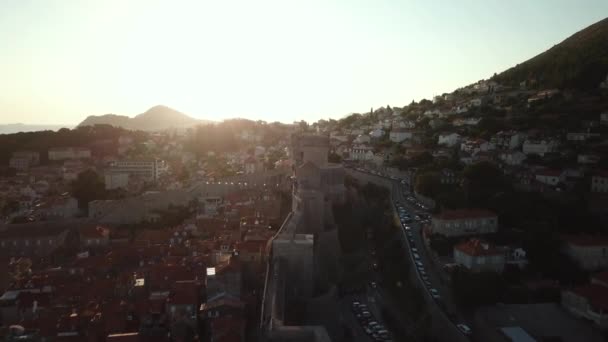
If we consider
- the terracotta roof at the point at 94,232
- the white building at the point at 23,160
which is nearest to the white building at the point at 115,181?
the terracotta roof at the point at 94,232

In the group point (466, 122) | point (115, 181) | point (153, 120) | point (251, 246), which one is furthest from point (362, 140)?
point (153, 120)

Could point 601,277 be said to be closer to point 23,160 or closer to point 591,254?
point 591,254

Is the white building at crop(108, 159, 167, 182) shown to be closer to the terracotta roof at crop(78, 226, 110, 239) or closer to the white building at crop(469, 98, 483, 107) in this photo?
the terracotta roof at crop(78, 226, 110, 239)

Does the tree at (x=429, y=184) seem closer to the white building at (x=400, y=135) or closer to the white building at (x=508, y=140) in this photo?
the white building at (x=508, y=140)

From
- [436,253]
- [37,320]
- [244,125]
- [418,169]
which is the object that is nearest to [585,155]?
[418,169]

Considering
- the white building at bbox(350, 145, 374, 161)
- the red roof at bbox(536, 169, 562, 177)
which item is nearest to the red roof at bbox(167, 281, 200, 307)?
the red roof at bbox(536, 169, 562, 177)
